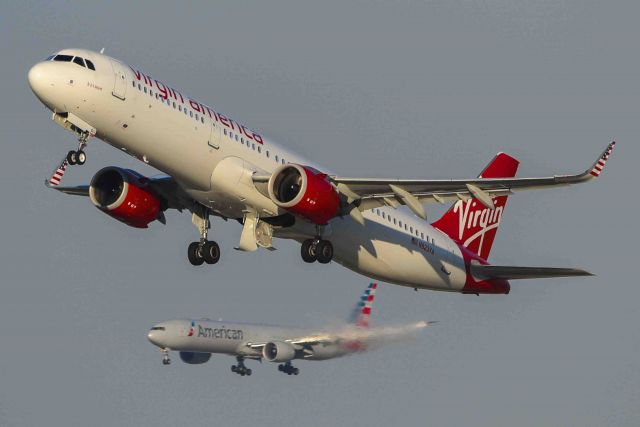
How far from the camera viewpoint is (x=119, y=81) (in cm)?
4375

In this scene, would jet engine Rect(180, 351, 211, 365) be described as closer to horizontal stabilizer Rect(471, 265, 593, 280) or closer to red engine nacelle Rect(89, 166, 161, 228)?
horizontal stabilizer Rect(471, 265, 593, 280)

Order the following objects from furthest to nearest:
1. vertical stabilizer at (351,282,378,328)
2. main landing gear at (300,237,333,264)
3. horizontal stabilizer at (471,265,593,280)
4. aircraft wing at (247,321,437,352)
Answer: vertical stabilizer at (351,282,378,328) → aircraft wing at (247,321,437,352) → horizontal stabilizer at (471,265,593,280) → main landing gear at (300,237,333,264)

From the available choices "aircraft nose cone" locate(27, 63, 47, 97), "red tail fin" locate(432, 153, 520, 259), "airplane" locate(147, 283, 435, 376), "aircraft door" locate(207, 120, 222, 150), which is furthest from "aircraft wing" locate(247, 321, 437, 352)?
"aircraft nose cone" locate(27, 63, 47, 97)

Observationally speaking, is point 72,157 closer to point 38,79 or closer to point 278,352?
point 38,79

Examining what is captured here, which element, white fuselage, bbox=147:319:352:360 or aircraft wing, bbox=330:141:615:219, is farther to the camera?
white fuselage, bbox=147:319:352:360

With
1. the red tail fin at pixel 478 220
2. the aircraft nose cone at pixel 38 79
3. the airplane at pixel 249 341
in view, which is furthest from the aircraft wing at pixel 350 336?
the aircraft nose cone at pixel 38 79

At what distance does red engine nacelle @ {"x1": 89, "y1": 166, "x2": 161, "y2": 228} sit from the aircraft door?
5776mm

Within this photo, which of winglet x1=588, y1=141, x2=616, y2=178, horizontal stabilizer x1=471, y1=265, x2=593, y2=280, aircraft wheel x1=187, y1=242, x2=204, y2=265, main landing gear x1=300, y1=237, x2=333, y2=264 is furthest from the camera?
horizontal stabilizer x1=471, y1=265, x2=593, y2=280

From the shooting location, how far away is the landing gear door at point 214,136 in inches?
1797

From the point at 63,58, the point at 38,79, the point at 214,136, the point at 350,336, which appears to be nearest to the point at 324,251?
the point at 214,136

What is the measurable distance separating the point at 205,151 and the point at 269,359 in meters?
41.9

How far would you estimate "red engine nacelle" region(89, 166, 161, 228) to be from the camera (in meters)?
50.1

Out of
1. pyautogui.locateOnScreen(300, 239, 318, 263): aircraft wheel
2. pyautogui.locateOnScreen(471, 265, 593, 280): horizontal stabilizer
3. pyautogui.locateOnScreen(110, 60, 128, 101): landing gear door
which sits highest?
pyautogui.locateOnScreen(471, 265, 593, 280): horizontal stabilizer

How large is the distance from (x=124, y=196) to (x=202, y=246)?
3663 millimetres
